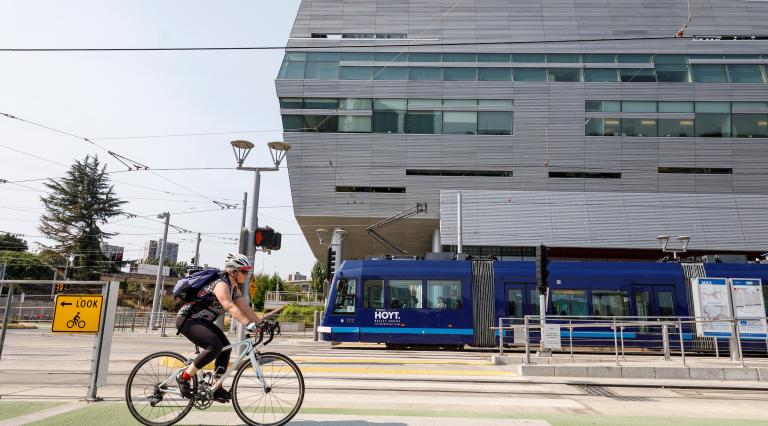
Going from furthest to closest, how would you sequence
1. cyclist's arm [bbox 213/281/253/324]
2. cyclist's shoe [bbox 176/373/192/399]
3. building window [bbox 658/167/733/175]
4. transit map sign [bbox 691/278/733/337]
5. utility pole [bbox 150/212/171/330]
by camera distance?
building window [bbox 658/167/733/175] → utility pole [bbox 150/212/171/330] → transit map sign [bbox 691/278/733/337] → cyclist's shoe [bbox 176/373/192/399] → cyclist's arm [bbox 213/281/253/324]

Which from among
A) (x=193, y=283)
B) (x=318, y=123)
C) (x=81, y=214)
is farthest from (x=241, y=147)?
(x=81, y=214)

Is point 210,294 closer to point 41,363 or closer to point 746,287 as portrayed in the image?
point 41,363

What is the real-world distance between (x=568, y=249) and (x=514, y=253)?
3481 mm

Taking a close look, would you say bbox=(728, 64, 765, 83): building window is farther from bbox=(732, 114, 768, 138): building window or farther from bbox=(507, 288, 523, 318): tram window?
bbox=(507, 288, 523, 318): tram window

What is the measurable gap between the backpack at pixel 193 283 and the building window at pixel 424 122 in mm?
27568

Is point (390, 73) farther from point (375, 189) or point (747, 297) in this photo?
point (747, 297)

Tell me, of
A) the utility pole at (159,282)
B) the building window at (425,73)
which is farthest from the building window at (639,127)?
the utility pole at (159,282)

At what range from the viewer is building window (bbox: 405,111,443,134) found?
3111 cm

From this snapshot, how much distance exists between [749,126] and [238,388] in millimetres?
36410

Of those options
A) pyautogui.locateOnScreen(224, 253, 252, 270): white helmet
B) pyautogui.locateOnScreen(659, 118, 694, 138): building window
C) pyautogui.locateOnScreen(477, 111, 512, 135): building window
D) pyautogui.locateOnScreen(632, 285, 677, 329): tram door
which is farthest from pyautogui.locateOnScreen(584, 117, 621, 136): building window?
pyautogui.locateOnScreen(224, 253, 252, 270): white helmet

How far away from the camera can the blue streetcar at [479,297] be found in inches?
633

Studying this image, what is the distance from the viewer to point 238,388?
4234 millimetres

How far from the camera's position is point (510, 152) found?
30922 millimetres

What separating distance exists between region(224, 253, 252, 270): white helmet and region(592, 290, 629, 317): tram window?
47.4 ft
